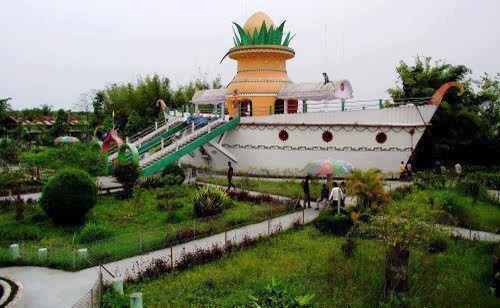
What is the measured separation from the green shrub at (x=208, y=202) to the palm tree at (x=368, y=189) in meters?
4.54

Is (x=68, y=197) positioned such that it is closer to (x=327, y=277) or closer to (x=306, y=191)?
(x=306, y=191)

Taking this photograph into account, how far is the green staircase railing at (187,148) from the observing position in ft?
69.3

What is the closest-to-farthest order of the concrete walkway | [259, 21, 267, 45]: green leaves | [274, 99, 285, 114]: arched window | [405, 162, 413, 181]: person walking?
the concrete walkway < [405, 162, 413, 181]: person walking < [259, 21, 267, 45]: green leaves < [274, 99, 285, 114]: arched window

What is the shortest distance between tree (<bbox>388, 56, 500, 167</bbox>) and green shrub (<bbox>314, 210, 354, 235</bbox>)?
39.6 feet

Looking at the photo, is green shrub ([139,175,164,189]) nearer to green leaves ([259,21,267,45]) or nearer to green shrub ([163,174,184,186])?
green shrub ([163,174,184,186])

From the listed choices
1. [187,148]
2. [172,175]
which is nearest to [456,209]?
[172,175]

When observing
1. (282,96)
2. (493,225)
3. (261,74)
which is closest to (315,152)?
(282,96)

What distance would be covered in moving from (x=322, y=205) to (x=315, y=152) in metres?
7.55

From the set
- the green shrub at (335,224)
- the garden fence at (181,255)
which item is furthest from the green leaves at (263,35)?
the green shrub at (335,224)

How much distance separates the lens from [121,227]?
13.9m

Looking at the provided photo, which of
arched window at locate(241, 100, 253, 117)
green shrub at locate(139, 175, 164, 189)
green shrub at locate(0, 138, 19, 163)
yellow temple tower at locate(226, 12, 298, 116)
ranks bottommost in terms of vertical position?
green shrub at locate(139, 175, 164, 189)

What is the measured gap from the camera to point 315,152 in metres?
23.3

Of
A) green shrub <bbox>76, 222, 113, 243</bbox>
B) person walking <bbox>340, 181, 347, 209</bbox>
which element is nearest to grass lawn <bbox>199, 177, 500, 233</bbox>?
person walking <bbox>340, 181, 347, 209</bbox>

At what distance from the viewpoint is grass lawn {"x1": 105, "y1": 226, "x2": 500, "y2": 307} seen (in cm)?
860
